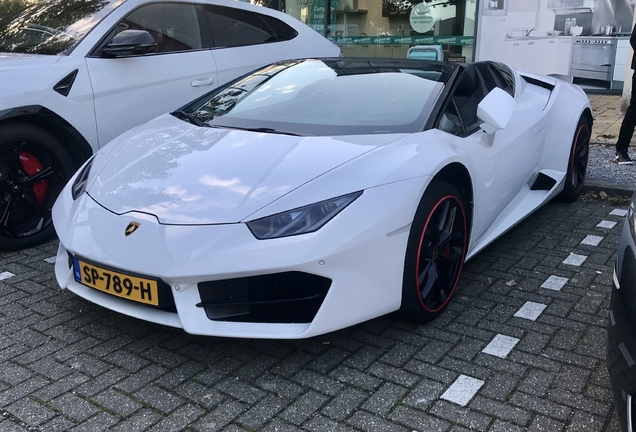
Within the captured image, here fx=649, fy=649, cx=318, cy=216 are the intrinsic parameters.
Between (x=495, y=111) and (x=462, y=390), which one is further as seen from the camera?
(x=495, y=111)

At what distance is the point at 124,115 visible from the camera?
4.46 m

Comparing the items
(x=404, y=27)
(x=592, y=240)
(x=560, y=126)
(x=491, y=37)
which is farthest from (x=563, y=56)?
(x=592, y=240)

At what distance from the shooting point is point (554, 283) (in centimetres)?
368

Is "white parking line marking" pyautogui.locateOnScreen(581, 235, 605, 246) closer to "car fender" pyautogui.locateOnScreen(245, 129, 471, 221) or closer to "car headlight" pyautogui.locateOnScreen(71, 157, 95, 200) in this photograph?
"car fender" pyautogui.locateOnScreen(245, 129, 471, 221)

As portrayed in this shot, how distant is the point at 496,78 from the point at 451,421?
2.64 m

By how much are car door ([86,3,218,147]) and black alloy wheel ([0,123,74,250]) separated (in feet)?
1.19

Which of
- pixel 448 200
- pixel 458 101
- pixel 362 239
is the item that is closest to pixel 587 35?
pixel 458 101

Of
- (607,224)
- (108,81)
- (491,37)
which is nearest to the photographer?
(108,81)

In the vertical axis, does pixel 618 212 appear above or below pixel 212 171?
below

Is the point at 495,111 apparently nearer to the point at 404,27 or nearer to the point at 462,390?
the point at 462,390

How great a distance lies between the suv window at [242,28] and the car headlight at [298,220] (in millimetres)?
2940

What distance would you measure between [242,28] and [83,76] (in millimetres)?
1656

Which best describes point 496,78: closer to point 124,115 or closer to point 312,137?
point 312,137

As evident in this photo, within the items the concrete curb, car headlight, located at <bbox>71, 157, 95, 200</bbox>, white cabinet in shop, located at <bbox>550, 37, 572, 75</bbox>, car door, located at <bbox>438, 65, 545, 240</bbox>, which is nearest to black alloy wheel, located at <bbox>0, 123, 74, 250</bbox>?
car headlight, located at <bbox>71, 157, 95, 200</bbox>
